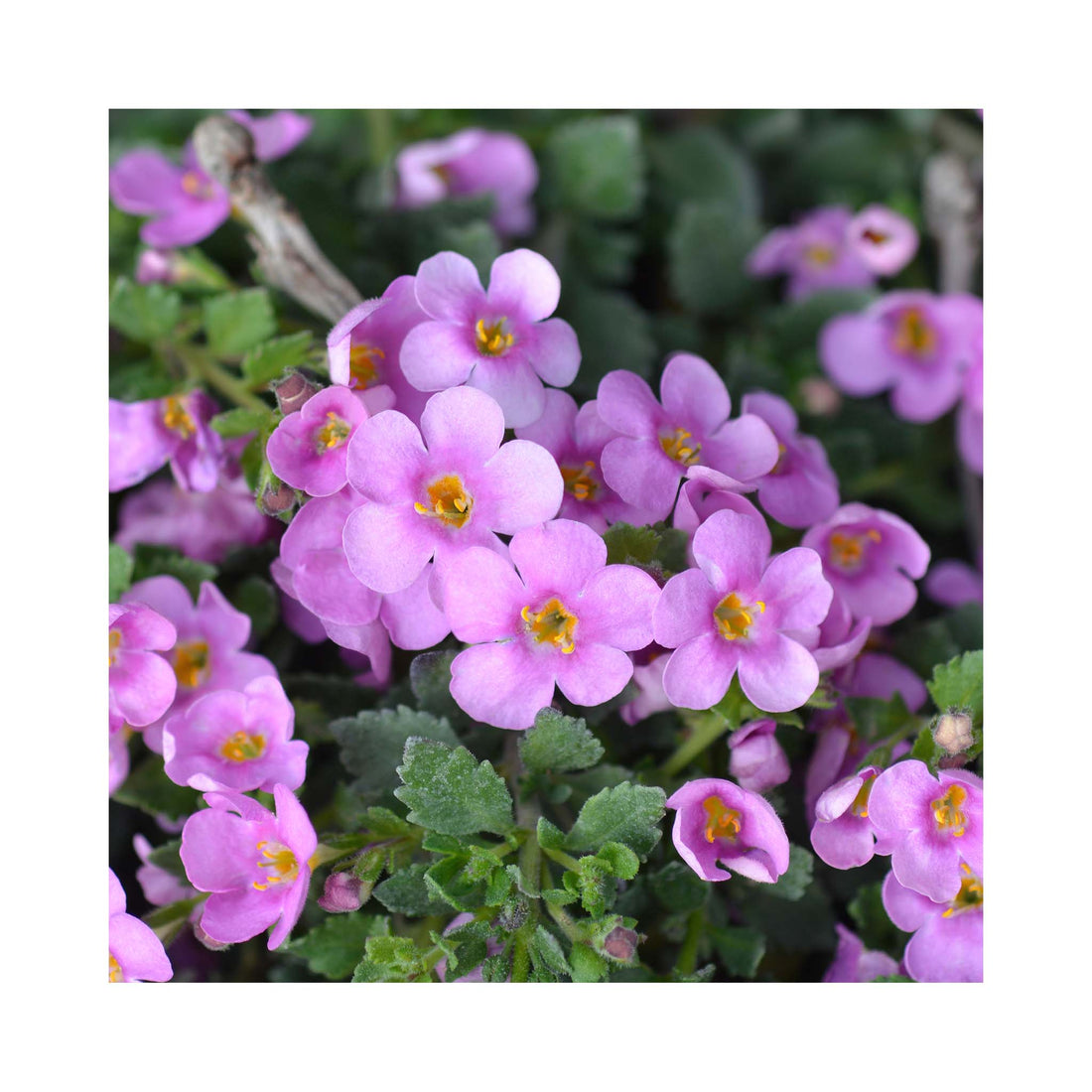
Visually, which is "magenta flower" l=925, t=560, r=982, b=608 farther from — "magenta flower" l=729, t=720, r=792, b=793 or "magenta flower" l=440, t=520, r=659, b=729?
"magenta flower" l=440, t=520, r=659, b=729

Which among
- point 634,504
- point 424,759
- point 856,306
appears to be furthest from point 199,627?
point 856,306

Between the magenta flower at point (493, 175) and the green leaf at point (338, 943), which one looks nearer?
the green leaf at point (338, 943)

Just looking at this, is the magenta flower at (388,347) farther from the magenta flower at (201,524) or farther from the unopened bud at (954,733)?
the unopened bud at (954,733)

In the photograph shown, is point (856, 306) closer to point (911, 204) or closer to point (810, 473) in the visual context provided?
point (911, 204)

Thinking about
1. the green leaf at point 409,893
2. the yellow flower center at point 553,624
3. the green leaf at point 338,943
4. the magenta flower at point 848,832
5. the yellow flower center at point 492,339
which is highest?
the yellow flower center at point 492,339

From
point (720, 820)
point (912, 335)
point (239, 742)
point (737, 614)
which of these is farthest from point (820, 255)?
point (239, 742)

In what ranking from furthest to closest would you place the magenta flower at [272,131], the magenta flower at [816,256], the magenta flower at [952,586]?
the magenta flower at [816,256], the magenta flower at [952,586], the magenta flower at [272,131]

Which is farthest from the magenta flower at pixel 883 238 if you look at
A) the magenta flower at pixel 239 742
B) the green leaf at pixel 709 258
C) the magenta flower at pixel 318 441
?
the magenta flower at pixel 239 742

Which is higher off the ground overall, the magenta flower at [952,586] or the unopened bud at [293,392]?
the unopened bud at [293,392]
